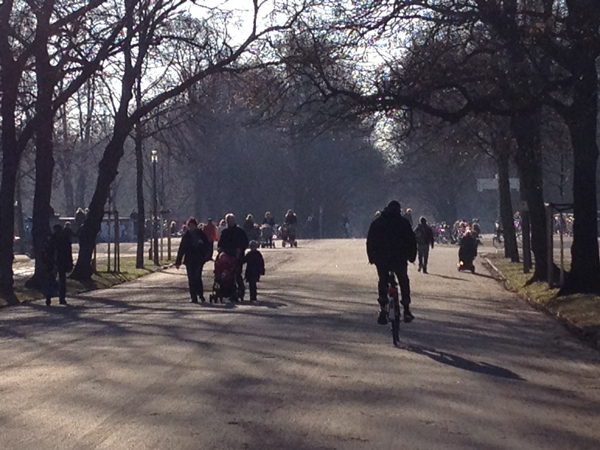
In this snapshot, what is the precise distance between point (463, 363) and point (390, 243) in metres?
2.84

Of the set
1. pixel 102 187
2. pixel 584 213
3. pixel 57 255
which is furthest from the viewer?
pixel 102 187

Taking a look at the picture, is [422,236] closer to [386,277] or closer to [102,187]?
[102,187]

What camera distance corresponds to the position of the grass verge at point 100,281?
2791 cm

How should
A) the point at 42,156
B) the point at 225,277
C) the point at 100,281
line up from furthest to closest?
the point at 100,281 < the point at 42,156 < the point at 225,277

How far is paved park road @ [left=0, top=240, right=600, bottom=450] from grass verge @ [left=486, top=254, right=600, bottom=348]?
34 cm

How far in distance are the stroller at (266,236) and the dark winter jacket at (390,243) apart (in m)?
43.9

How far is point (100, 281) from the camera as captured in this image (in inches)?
1289

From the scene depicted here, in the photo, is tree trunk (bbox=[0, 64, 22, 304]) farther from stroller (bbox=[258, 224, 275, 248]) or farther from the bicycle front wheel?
the bicycle front wheel

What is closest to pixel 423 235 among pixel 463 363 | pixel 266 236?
pixel 463 363

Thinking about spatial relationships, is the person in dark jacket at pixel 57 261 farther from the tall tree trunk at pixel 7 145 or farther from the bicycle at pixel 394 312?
the bicycle at pixel 394 312

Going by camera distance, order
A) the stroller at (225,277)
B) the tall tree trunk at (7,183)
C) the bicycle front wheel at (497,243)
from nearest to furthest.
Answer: the stroller at (225,277) < the tall tree trunk at (7,183) < the bicycle front wheel at (497,243)

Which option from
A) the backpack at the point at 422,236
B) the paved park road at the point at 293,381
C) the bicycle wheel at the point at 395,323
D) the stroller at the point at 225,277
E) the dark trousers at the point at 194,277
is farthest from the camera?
the backpack at the point at 422,236

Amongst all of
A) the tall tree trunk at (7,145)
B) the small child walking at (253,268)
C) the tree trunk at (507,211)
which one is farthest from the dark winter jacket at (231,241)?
the tree trunk at (507,211)

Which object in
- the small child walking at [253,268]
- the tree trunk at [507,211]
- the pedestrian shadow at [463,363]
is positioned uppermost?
the tree trunk at [507,211]
